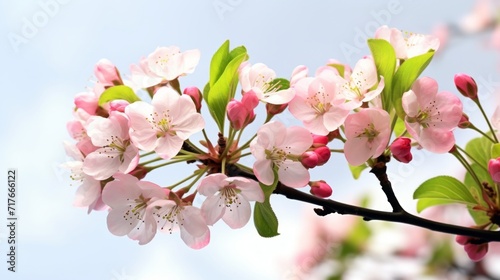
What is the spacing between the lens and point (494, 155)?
4.24ft

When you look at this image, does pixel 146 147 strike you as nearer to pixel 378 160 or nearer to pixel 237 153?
pixel 237 153

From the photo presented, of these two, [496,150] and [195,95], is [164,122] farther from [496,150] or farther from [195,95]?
[496,150]

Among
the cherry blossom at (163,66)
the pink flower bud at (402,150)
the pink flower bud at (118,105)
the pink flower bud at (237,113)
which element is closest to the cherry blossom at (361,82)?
the pink flower bud at (402,150)

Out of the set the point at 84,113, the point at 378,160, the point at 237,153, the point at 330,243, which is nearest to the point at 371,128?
the point at 378,160

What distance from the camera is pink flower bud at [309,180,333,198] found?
46.8 inches

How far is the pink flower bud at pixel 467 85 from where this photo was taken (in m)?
1.34

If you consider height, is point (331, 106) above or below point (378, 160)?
above

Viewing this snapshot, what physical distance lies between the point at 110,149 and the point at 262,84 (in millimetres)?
343

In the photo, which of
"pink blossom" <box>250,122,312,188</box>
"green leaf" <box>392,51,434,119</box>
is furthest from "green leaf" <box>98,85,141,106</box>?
"green leaf" <box>392,51,434,119</box>

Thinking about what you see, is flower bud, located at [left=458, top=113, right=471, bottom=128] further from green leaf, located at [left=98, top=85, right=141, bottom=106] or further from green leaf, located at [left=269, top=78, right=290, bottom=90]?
green leaf, located at [left=98, top=85, right=141, bottom=106]

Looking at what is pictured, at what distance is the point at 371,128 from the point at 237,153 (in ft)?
0.88

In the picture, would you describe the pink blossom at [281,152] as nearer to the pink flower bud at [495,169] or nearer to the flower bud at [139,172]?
the flower bud at [139,172]

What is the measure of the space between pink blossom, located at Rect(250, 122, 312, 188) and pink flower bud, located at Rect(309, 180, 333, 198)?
5 cm

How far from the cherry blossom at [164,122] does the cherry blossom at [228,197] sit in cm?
10
